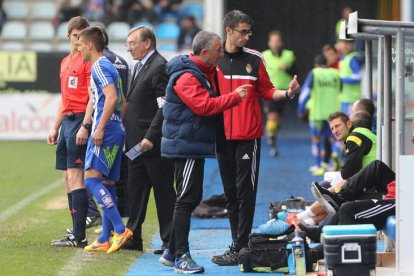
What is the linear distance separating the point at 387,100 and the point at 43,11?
20497 millimetres

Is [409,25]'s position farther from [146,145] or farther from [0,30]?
[0,30]

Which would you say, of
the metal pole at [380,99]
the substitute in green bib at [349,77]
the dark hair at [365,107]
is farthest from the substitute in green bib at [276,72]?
the metal pole at [380,99]

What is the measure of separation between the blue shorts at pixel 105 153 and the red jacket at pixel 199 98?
1.18 m

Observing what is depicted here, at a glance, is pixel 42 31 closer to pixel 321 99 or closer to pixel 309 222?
pixel 321 99

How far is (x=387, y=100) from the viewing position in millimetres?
10469

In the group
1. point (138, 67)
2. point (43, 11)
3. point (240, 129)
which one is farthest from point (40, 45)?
point (240, 129)

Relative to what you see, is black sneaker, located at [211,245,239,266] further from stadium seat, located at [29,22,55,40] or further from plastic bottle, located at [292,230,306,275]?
stadium seat, located at [29,22,55,40]

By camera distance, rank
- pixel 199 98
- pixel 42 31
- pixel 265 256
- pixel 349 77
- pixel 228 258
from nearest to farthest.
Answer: pixel 199 98 < pixel 265 256 < pixel 228 258 < pixel 349 77 < pixel 42 31

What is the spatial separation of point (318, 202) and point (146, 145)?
178 centimetres

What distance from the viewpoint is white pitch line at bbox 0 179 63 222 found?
13555mm

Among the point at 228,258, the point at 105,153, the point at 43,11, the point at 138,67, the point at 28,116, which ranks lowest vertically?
the point at 228,258

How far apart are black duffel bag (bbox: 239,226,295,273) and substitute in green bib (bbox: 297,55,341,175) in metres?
9.25

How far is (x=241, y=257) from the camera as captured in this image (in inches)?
382

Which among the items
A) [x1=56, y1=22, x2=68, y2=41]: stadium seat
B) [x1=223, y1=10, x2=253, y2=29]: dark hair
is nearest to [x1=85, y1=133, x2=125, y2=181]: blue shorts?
[x1=223, y1=10, x2=253, y2=29]: dark hair
